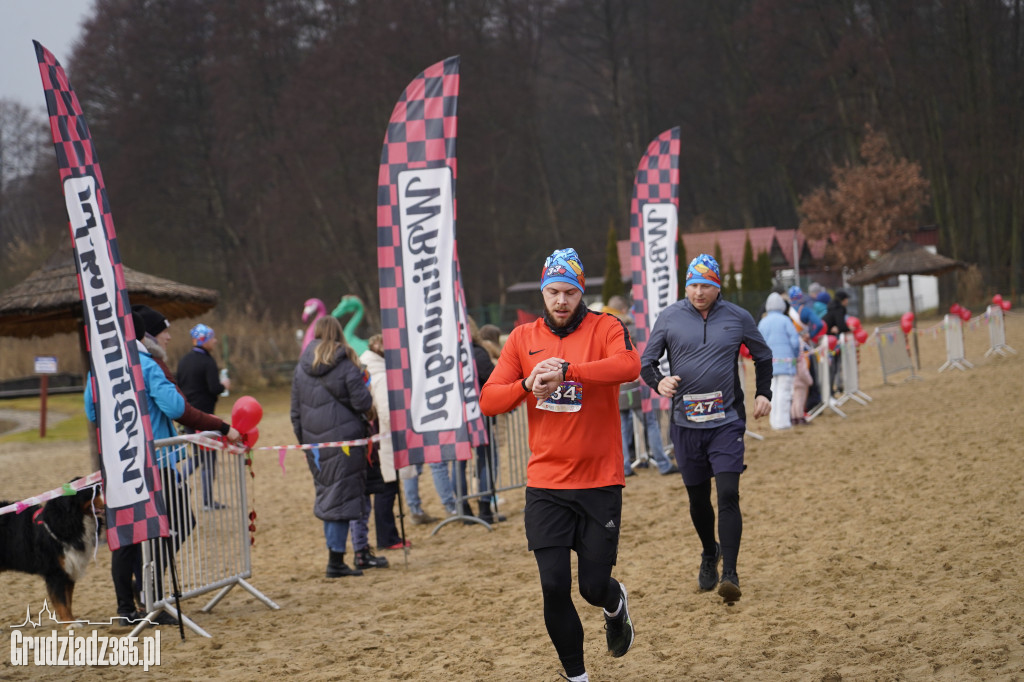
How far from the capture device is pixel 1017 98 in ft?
154

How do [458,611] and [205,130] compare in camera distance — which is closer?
[458,611]

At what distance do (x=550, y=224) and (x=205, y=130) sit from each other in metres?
19.3

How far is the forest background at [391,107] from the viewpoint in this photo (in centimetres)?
Result: 4178

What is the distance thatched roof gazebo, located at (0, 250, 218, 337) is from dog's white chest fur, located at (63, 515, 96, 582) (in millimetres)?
3799

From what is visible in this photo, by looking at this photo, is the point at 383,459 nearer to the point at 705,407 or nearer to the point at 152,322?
the point at 152,322

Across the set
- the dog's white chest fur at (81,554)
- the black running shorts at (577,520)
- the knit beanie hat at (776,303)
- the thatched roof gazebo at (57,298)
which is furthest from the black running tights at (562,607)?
the knit beanie hat at (776,303)

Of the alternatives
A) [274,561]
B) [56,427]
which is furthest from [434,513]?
[56,427]

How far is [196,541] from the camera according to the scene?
6820 mm

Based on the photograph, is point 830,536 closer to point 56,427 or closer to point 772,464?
point 772,464

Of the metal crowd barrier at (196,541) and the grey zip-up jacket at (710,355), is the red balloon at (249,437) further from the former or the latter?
the grey zip-up jacket at (710,355)

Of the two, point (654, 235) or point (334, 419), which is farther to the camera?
point (654, 235)

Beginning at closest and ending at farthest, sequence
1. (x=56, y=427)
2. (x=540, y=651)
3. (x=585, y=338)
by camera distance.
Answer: (x=585, y=338) < (x=540, y=651) < (x=56, y=427)

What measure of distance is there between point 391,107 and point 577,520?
3769 centimetres

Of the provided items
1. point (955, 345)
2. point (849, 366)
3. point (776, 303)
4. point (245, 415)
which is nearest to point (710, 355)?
point (245, 415)
